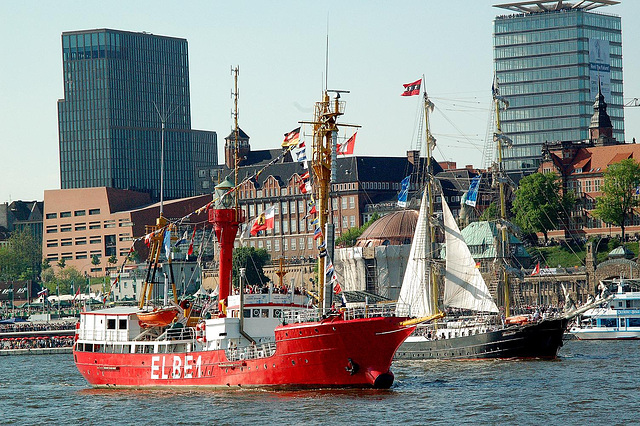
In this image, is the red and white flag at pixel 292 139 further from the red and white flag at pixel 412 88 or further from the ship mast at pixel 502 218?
the ship mast at pixel 502 218

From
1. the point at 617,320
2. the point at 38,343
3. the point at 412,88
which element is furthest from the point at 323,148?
the point at 38,343

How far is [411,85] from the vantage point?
108 m

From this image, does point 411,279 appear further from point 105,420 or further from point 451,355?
point 105,420

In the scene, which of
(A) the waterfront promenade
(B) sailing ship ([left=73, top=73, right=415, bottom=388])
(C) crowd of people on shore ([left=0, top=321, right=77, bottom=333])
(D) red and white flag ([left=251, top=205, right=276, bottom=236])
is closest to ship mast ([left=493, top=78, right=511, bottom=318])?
(B) sailing ship ([left=73, top=73, right=415, bottom=388])

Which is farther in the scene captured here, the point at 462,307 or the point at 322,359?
the point at 462,307

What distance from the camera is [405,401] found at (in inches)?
2955

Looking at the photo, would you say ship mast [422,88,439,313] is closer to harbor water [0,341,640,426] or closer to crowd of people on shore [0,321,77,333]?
harbor water [0,341,640,426]

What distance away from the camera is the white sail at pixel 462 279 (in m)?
110

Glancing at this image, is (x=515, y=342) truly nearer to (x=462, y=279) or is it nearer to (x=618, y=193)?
(x=462, y=279)

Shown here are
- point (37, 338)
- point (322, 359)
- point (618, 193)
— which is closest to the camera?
point (322, 359)

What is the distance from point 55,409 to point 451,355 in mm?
37999

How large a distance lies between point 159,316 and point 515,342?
32078mm

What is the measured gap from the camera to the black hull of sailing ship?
10550cm

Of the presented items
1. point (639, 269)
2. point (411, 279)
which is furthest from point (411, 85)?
point (639, 269)
